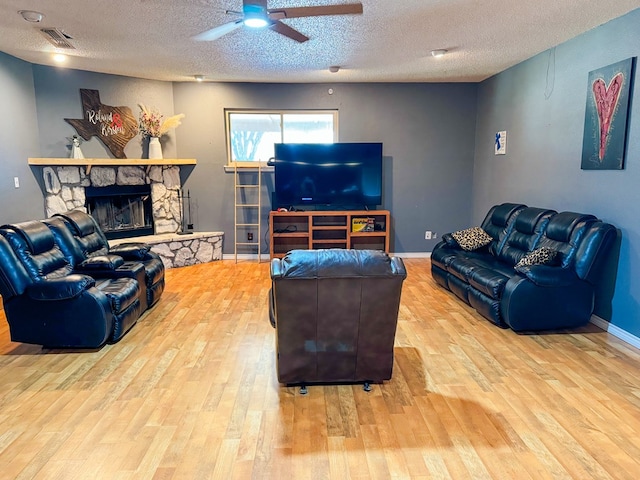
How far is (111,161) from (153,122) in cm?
83

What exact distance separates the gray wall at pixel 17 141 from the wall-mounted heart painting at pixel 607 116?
5.92 metres

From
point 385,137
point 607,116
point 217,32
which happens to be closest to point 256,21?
point 217,32

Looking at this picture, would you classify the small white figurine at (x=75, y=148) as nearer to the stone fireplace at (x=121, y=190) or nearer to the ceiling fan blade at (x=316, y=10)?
the stone fireplace at (x=121, y=190)

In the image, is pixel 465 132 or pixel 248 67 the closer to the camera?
pixel 248 67

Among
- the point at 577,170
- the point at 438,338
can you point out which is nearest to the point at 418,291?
the point at 438,338

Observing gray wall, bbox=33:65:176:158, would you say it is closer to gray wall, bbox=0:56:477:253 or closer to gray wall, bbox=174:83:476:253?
gray wall, bbox=0:56:477:253

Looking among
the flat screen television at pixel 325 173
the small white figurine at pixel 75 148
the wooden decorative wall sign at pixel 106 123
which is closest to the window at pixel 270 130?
the flat screen television at pixel 325 173

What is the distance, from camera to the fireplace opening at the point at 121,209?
18.1 feet

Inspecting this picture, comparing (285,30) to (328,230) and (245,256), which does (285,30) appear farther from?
(245,256)

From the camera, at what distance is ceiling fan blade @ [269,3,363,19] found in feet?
8.84

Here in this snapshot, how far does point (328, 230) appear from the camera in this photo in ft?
20.3

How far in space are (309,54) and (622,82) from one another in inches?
115

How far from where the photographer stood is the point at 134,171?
18.9ft

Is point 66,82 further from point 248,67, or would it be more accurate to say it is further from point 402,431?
point 402,431
